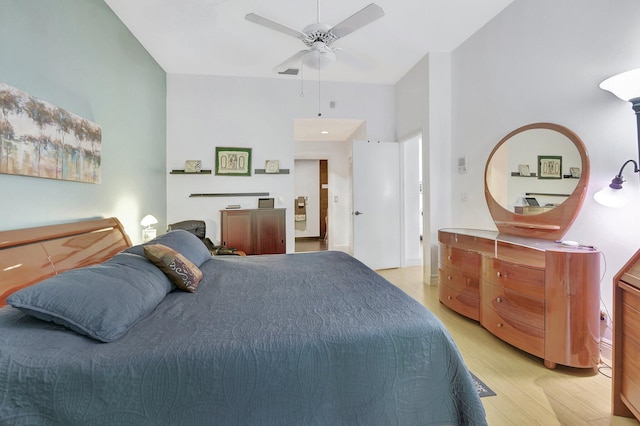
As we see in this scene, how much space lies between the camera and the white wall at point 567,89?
1887mm

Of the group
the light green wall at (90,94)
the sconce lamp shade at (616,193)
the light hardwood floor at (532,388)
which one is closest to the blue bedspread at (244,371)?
the light hardwood floor at (532,388)

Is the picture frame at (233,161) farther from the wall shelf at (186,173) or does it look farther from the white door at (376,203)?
the white door at (376,203)

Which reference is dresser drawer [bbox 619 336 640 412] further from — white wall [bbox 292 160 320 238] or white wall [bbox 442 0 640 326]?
white wall [bbox 292 160 320 238]

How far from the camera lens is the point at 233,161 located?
4277 mm

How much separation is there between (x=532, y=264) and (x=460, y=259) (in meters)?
0.75

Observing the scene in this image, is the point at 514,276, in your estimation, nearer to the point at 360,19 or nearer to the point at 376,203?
the point at 360,19

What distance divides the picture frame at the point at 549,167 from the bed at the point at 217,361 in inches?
75.2

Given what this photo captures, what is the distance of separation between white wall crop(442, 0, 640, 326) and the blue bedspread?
181 cm

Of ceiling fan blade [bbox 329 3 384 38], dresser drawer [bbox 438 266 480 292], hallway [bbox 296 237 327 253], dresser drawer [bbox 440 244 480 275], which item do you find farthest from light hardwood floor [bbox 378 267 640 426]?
hallway [bbox 296 237 327 253]

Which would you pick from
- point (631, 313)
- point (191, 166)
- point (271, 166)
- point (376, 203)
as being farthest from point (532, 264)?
point (191, 166)

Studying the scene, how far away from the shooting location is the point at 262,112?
4.34 metres

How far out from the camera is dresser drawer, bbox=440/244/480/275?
2566mm

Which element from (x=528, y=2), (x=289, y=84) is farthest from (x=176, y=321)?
(x=289, y=84)

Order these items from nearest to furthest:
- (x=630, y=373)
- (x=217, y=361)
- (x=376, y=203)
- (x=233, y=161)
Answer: (x=217, y=361) < (x=630, y=373) < (x=233, y=161) < (x=376, y=203)
